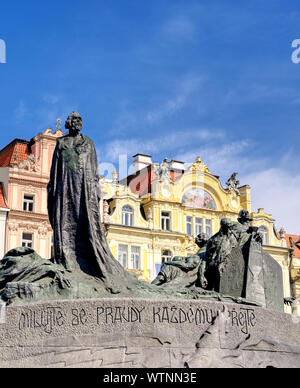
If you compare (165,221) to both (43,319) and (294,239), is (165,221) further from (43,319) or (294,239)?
(43,319)

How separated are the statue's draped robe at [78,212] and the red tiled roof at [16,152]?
1130 inches

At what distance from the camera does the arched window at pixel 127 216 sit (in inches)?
1654

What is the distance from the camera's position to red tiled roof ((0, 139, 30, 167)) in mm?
39625

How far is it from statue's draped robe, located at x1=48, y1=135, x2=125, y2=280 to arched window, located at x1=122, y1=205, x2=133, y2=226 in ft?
102

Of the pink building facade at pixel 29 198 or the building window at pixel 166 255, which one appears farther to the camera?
the building window at pixel 166 255

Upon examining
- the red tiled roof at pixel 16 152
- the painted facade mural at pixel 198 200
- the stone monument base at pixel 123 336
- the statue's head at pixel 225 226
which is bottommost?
the stone monument base at pixel 123 336

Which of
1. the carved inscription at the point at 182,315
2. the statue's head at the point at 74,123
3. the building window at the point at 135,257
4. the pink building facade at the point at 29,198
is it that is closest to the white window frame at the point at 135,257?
the building window at the point at 135,257

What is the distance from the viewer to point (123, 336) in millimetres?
9094

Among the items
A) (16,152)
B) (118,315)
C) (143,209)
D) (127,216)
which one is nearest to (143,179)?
(143,209)

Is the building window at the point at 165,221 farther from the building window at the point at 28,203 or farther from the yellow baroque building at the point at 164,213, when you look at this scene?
the building window at the point at 28,203

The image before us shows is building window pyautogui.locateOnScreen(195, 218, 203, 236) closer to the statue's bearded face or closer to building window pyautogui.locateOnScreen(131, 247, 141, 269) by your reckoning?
building window pyautogui.locateOnScreen(131, 247, 141, 269)

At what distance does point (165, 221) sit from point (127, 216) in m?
2.50

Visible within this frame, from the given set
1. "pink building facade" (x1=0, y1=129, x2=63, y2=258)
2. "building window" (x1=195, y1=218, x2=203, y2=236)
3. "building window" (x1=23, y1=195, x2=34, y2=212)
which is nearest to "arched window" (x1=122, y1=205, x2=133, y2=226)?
"building window" (x1=195, y1=218, x2=203, y2=236)
